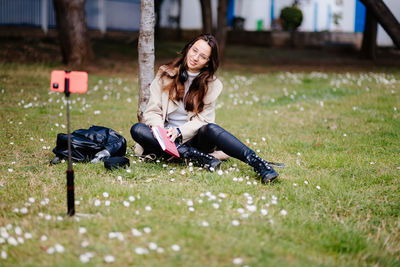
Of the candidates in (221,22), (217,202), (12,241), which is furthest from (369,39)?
(12,241)

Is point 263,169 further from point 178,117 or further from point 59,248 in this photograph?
point 59,248

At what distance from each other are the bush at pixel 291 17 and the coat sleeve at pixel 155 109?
819 inches

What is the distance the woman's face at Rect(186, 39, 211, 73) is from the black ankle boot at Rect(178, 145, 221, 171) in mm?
883

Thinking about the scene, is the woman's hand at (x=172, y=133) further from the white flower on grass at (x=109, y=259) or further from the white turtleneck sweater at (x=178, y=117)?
the white flower on grass at (x=109, y=259)

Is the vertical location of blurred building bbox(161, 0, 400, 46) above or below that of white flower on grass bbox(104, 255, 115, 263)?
above

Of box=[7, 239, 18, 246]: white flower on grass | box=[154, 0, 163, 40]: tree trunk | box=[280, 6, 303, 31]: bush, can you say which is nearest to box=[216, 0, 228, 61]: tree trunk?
box=[154, 0, 163, 40]: tree trunk

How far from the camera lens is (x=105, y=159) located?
4.61 meters

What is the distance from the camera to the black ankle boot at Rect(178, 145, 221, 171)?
4.56 metres

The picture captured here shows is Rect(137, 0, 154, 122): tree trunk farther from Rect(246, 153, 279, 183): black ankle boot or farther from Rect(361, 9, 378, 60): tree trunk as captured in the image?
Rect(361, 9, 378, 60): tree trunk

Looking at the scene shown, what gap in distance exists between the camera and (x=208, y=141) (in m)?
4.72

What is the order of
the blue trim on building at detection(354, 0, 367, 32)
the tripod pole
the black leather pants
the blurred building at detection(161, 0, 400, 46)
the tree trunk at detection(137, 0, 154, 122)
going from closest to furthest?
the tripod pole, the black leather pants, the tree trunk at detection(137, 0, 154, 122), the blue trim on building at detection(354, 0, 367, 32), the blurred building at detection(161, 0, 400, 46)

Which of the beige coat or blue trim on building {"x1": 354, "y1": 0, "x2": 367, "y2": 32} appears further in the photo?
blue trim on building {"x1": 354, "y1": 0, "x2": 367, "y2": 32}

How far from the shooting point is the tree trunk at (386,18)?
11.0 m

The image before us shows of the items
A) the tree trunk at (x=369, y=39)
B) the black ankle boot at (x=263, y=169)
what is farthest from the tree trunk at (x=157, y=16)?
the black ankle boot at (x=263, y=169)
